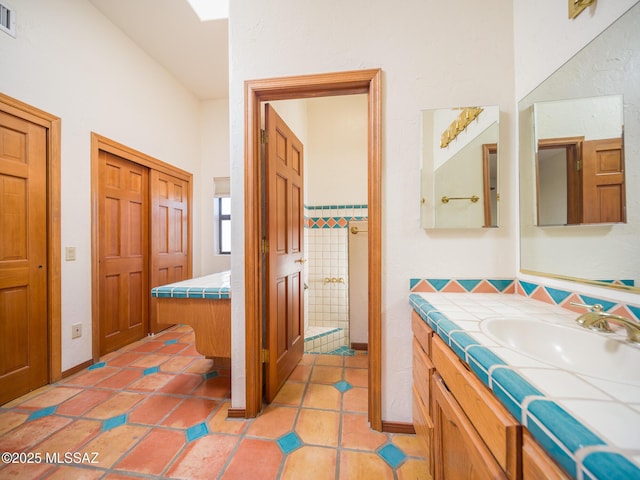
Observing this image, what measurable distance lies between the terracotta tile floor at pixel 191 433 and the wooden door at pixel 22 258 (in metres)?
0.20

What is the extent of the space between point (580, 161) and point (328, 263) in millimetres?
2425

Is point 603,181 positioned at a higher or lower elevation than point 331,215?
lower

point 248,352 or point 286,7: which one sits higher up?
point 286,7

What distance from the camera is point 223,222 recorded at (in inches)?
148

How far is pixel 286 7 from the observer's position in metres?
1.42

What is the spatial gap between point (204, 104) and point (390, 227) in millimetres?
3652

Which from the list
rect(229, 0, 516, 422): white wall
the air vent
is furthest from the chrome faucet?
the air vent

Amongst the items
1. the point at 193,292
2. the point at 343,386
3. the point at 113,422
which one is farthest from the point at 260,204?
the point at 113,422

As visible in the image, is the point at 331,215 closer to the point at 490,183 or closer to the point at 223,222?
the point at 223,222

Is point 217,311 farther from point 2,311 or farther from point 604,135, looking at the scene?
point 604,135

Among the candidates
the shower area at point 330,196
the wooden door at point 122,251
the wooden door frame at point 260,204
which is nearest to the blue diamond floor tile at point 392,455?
the wooden door frame at point 260,204

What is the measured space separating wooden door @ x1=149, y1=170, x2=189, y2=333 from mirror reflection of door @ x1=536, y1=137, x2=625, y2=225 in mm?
3373

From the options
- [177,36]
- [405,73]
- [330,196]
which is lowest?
[330,196]

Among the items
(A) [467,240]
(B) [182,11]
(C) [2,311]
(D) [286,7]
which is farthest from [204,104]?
(A) [467,240]
